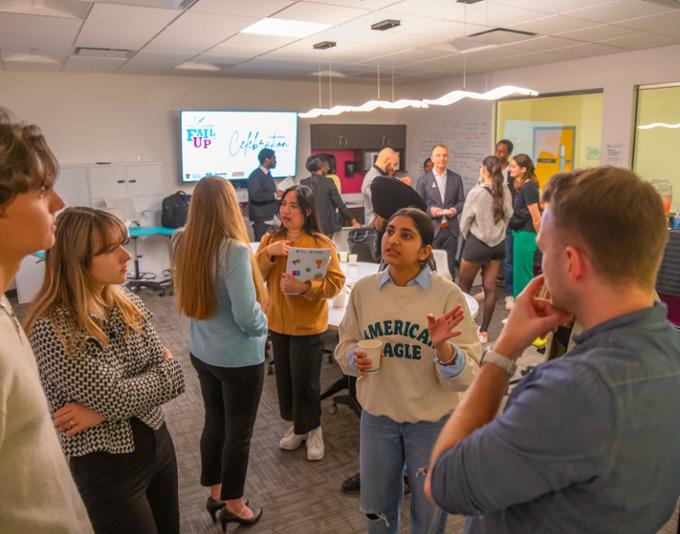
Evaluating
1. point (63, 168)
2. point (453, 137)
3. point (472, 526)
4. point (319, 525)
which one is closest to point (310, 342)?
point (319, 525)

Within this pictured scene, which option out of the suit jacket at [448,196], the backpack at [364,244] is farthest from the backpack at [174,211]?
the suit jacket at [448,196]

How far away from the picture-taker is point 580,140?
695 centimetres

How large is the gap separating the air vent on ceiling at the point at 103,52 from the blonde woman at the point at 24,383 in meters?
5.24

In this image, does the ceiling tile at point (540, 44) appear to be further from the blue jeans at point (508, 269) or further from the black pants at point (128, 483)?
the black pants at point (128, 483)

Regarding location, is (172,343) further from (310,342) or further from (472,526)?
(472,526)

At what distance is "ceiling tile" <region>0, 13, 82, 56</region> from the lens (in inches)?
166

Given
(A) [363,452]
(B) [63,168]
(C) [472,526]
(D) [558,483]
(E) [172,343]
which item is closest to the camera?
(D) [558,483]

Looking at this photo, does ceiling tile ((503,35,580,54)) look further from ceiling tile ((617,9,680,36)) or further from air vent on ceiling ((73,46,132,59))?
air vent on ceiling ((73,46,132,59))

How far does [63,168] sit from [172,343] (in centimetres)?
324

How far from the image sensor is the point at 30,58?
606cm

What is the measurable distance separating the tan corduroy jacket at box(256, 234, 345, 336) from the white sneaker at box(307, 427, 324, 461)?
657mm

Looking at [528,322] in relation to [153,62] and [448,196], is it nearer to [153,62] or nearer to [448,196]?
[448,196]

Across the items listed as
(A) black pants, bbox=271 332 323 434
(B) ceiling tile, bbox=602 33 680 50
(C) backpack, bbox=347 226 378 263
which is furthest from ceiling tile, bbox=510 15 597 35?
(A) black pants, bbox=271 332 323 434

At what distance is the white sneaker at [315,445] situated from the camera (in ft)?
10.2
